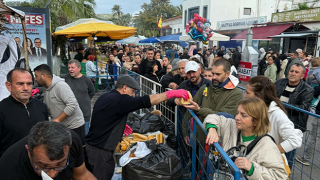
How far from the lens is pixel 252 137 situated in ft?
7.52

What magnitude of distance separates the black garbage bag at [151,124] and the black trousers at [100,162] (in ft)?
3.84

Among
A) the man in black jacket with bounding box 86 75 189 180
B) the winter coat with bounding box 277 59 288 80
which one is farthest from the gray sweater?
the winter coat with bounding box 277 59 288 80

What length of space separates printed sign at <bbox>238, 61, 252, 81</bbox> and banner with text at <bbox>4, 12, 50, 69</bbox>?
27.9 ft

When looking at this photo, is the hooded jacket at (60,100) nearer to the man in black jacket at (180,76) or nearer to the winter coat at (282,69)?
the man in black jacket at (180,76)

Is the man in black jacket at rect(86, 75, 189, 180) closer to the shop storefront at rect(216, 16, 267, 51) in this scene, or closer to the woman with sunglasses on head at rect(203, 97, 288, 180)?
the woman with sunglasses on head at rect(203, 97, 288, 180)

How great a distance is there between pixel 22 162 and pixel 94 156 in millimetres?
1630

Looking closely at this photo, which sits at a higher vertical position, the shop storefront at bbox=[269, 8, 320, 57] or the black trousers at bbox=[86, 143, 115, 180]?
the shop storefront at bbox=[269, 8, 320, 57]

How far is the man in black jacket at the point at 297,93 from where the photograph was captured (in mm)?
3982

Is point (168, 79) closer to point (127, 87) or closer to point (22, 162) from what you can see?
point (127, 87)

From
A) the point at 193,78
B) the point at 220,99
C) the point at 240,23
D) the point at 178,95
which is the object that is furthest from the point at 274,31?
the point at 178,95

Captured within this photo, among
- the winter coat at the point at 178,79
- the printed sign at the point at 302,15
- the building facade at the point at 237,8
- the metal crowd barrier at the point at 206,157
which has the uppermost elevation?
the building facade at the point at 237,8

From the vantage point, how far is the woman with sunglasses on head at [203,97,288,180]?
1.93m

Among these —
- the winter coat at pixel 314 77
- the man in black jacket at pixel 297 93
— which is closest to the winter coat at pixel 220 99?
the man in black jacket at pixel 297 93

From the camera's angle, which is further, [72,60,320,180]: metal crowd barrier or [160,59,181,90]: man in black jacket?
[160,59,181,90]: man in black jacket
